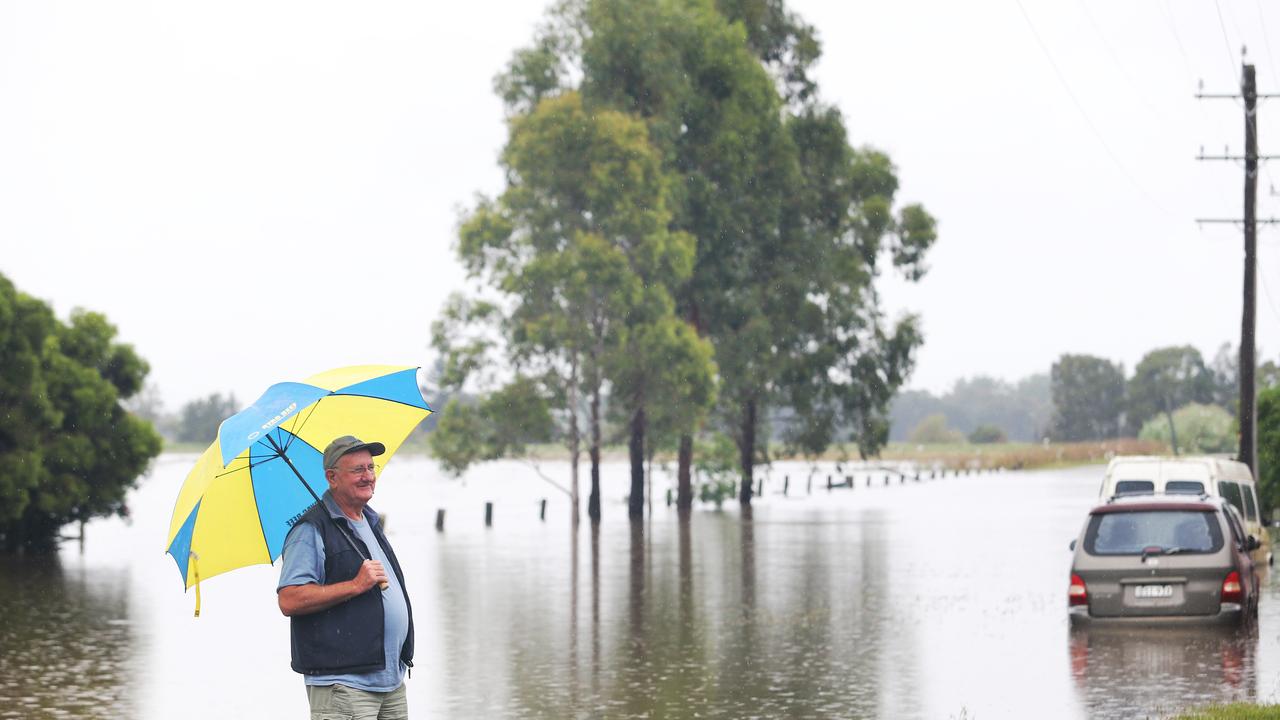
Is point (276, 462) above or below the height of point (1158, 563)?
above

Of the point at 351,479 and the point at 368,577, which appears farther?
the point at 351,479

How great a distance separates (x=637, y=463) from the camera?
5366cm

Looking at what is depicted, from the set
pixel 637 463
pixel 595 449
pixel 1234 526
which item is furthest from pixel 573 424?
pixel 1234 526

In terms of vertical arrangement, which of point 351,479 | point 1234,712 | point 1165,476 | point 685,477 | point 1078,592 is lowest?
point 1234,712

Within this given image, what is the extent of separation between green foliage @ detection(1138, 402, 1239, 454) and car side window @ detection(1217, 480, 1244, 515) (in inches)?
4599

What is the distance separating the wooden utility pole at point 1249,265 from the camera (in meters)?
40.8

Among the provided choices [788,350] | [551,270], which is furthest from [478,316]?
[788,350]

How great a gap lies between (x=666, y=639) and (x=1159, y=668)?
5.60 meters

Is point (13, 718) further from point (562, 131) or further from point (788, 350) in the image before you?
point (788, 350)

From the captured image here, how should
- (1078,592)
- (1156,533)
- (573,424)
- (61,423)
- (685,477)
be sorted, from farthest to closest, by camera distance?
(685,477), (573,424), (61,423), (1078,592), (1156,533)

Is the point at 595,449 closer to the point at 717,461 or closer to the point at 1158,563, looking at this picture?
the point at 717,461

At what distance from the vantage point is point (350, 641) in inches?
279

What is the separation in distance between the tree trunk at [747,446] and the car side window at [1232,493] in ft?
114

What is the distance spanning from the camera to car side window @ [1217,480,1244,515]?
26.6m
